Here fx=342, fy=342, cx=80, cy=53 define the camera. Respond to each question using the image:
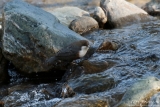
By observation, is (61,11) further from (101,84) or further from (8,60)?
(101,84)

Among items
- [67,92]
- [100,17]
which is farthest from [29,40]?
[100,17]

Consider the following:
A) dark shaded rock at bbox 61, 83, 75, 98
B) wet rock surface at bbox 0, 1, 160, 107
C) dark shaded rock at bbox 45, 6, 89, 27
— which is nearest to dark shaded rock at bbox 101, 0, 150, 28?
dark shaded rock at bbox 45, 6, 89, 27

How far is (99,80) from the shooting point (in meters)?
5.27

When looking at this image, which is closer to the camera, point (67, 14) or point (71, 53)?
point (71, 53)

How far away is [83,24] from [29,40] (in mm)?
2882

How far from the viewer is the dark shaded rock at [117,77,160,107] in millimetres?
4137

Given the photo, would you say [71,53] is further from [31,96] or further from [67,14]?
[67,14]

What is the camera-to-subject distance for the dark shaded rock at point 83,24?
857 cm

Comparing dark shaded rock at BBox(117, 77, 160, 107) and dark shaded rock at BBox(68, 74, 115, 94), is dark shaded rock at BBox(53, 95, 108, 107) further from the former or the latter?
dark shaded rock at BBox(68, 74, 115, 94)

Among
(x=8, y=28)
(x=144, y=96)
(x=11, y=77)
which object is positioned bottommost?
(x=11, y=77)

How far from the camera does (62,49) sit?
233 inches

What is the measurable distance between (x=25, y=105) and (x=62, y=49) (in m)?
1.33

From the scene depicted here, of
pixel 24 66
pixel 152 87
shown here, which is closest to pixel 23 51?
A: pixel 24 66

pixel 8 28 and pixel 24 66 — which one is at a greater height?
pixel 8 28
